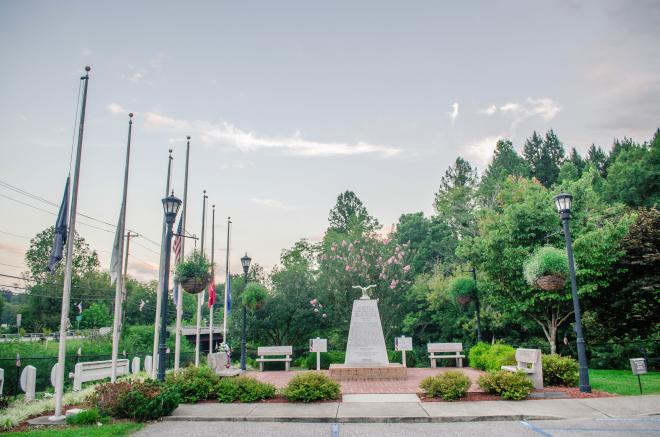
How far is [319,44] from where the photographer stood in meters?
16.4

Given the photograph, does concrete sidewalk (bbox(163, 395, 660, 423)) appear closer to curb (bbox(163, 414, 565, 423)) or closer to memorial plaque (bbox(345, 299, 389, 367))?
curb (bbox(163, 414, 565, 423))

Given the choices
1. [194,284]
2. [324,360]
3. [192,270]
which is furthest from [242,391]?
[324,360]

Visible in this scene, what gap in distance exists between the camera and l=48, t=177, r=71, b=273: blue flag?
9.71m

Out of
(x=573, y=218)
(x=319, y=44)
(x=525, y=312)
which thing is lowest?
(x=525, y=312)

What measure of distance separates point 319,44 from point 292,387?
39.9ft

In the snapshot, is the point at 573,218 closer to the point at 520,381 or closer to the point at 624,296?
the point at 624,296

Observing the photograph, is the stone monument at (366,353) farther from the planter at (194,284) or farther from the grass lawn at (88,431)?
the grass lawn at (88,431)

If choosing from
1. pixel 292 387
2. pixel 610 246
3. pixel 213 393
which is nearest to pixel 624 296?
pixel 610 246

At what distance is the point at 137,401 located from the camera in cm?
879

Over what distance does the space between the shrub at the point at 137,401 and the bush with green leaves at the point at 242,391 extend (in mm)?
1439

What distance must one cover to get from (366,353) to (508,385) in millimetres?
6766

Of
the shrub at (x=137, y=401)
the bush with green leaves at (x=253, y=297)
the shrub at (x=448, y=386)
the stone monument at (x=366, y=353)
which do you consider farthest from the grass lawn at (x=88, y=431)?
the bush with green leaves at (x=253, y=297)

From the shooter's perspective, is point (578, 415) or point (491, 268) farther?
point (491, 268)

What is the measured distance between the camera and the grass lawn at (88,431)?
750cm
